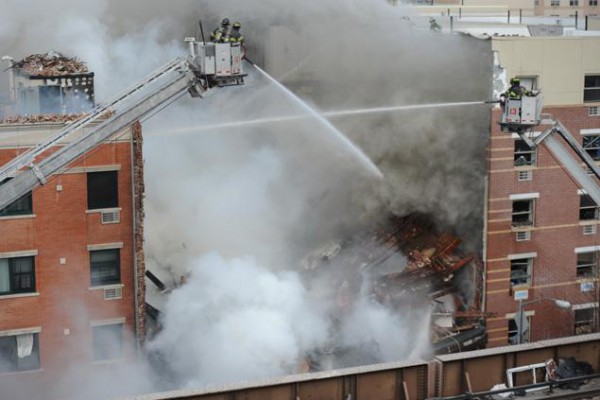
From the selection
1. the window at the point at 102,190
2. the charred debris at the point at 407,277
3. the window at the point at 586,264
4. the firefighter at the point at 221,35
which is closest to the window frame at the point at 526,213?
the charred debris at the point at 407,277

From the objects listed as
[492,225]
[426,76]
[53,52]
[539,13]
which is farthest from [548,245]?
[539,13]

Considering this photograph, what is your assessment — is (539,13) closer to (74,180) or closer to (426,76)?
(426,76)

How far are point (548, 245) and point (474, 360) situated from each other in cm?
987

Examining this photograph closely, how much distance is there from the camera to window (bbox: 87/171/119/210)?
1977 cm

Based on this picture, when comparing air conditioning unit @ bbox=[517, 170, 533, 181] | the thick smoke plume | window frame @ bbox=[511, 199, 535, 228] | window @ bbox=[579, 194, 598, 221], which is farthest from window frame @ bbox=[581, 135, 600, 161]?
the thick smoke plume

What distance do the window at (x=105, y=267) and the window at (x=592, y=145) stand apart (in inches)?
491

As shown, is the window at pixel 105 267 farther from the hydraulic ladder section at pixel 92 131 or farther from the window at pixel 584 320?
the window at pixel 584 320

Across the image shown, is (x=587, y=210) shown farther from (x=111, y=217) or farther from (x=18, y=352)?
(x=18, y=352)

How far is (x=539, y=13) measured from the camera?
4475 centimetres

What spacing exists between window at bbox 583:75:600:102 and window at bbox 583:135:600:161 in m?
0.99

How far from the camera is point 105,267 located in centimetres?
2017

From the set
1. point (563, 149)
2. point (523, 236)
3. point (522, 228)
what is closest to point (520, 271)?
point (523, 236)

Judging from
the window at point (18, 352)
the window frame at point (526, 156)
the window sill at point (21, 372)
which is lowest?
the window sill at point (21, 372)

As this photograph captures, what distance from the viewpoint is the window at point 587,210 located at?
992 inches
